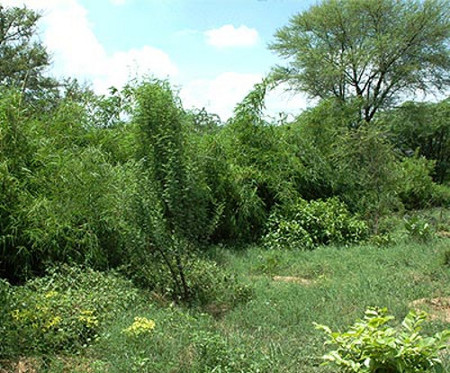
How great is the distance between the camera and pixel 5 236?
193 inches

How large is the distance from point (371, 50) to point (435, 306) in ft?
47.0

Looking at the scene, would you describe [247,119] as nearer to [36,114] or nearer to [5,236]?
[36,114]

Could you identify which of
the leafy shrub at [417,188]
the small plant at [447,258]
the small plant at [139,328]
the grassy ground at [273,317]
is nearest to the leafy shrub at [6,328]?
the grassy ground at [273,317]

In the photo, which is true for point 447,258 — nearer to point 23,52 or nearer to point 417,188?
point 417,188

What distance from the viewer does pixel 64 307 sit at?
3.80 m

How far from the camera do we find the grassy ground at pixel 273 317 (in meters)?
3.05

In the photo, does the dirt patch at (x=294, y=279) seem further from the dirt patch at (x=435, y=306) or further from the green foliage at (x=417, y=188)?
the green foliage at (x=417, y=188)

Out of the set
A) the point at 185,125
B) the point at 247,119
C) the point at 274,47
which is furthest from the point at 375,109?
the point at 185,125

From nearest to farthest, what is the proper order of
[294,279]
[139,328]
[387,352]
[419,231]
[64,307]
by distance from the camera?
[387,352], [139,328], [64,307], [294,279], [419,231]

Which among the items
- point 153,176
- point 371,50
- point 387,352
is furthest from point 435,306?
point 371,50

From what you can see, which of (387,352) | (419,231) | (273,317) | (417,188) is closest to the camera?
(387,352)

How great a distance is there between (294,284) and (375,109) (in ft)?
47.0

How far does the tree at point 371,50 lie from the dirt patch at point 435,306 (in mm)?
13550

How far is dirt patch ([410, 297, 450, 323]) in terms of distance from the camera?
4023 millimetres
